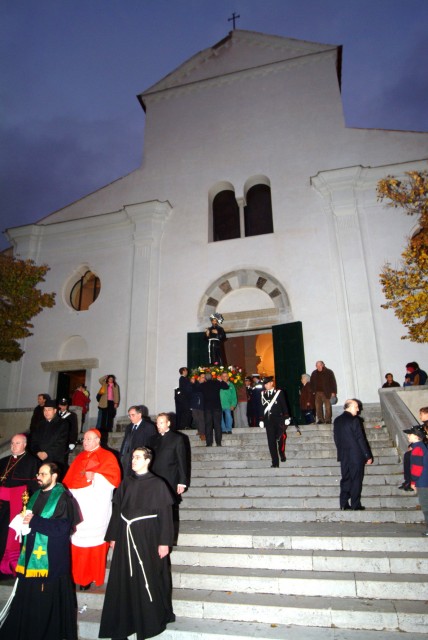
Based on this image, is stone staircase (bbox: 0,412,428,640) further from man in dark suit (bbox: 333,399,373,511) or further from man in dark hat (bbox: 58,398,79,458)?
man in dark hat (bbox: 58,398,79,458)

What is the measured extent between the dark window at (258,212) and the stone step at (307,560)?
11.4m

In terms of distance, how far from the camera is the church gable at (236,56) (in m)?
16.1

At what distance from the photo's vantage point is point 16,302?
13.9 meters

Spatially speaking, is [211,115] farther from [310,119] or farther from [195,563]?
[195,563]

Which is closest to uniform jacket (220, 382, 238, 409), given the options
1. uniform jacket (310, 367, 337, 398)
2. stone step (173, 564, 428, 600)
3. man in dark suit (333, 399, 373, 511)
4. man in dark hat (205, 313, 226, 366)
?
man in dark hat (205, 313, 226, 366)

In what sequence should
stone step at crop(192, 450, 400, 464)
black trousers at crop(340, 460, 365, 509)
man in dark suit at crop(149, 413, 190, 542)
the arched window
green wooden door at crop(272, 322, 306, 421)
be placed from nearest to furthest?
man in dark suit at crop(149, 413, 190, 542), black trousers at crop(340, 460, 365, 509), stone step at crop(192, 450, 400, 464), green wooden door at crop(272, 322, 306, 421), the arched window

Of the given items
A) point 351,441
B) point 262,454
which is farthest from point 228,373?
point 351,441

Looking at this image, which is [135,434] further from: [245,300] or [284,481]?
[245,300]

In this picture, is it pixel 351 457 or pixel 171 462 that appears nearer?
pixel 171 462

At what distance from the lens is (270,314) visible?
13352mm

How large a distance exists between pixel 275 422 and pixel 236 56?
15.7 meters

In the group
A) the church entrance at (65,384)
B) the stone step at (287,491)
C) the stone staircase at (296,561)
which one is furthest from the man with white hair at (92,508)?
the church entrance at (65,384)

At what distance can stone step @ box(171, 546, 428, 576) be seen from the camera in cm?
459

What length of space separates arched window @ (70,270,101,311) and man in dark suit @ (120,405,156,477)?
31.0 feet
